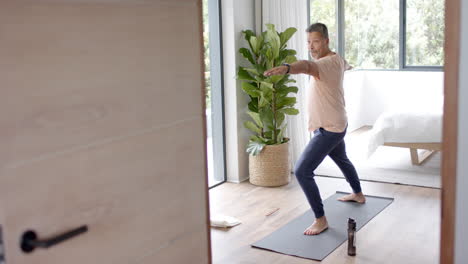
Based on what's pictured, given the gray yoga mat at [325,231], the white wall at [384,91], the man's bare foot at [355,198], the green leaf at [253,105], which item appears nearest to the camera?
the gray yoga mat at [325,231]

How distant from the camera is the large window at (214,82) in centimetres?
567

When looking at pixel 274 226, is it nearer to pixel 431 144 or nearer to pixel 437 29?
pixel 431 144

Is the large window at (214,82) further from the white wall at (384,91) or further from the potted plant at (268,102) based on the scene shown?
the white wall at (384,91)

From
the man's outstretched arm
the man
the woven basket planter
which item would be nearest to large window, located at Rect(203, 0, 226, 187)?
the woven basket planter

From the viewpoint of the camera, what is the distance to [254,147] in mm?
5652

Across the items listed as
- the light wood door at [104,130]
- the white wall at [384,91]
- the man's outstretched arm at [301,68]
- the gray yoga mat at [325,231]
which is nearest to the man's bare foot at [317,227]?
the gray yoga mat at [325,231]

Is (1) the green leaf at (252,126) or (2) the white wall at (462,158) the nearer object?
(2) the white wall at (462,158)

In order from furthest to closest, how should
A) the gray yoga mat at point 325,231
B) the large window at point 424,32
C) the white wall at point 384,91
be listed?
the white wall at point 384,91
the large window at point 424,32
the gray yoga mat at point 325,231

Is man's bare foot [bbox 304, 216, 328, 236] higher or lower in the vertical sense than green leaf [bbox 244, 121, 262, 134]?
lower

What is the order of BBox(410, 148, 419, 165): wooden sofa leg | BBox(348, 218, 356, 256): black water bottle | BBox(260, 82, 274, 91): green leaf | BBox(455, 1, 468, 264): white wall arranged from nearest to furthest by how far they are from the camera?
BBox(455, 1, 468, 264): white wall
BBox(348, 218, 356, 256): black water bottle
BBox(260, 82, 274, 91): green leaf
BBox(410, 148, 419, 165): wooden sofa leg

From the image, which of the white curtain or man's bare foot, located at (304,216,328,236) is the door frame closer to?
man's bare foot, located at (304,216,328,236)

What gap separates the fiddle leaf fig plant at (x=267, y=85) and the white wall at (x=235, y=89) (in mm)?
102

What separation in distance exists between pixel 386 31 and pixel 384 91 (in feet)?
2.69

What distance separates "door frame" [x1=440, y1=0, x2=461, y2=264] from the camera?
2062 millimetres
